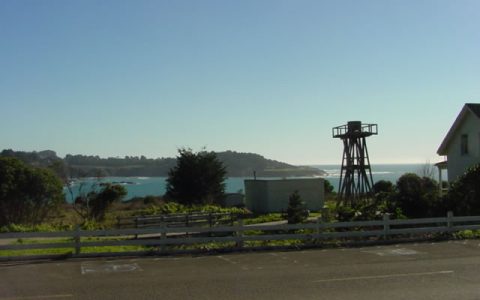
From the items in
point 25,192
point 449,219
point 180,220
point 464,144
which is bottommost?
point 180,220

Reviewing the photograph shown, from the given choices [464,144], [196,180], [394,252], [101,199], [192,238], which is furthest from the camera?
[196,180]

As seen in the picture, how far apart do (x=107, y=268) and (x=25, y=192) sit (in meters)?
23.7


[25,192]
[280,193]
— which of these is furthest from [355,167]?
[25,192]

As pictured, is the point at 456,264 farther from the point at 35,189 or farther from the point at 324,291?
the point at 35,189

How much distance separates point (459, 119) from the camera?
123ft

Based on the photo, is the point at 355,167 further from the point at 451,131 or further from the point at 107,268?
the point at 107,268

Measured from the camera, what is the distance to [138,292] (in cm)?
1093

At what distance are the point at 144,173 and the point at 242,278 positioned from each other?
409ft

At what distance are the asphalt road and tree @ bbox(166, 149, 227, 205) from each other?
113ft

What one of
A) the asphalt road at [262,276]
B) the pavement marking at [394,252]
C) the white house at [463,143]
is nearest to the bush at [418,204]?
the white house at [463,143]

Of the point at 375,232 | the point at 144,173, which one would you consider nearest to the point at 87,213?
the point at 375,232

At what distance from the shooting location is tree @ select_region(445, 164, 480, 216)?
26.7 m

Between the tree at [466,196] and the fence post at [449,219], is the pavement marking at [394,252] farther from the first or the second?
the tree at [466,196]

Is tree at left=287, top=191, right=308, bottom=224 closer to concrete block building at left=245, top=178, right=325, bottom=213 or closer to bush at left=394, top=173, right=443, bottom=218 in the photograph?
bush at left=394, top=173, right=443, bottom=218
